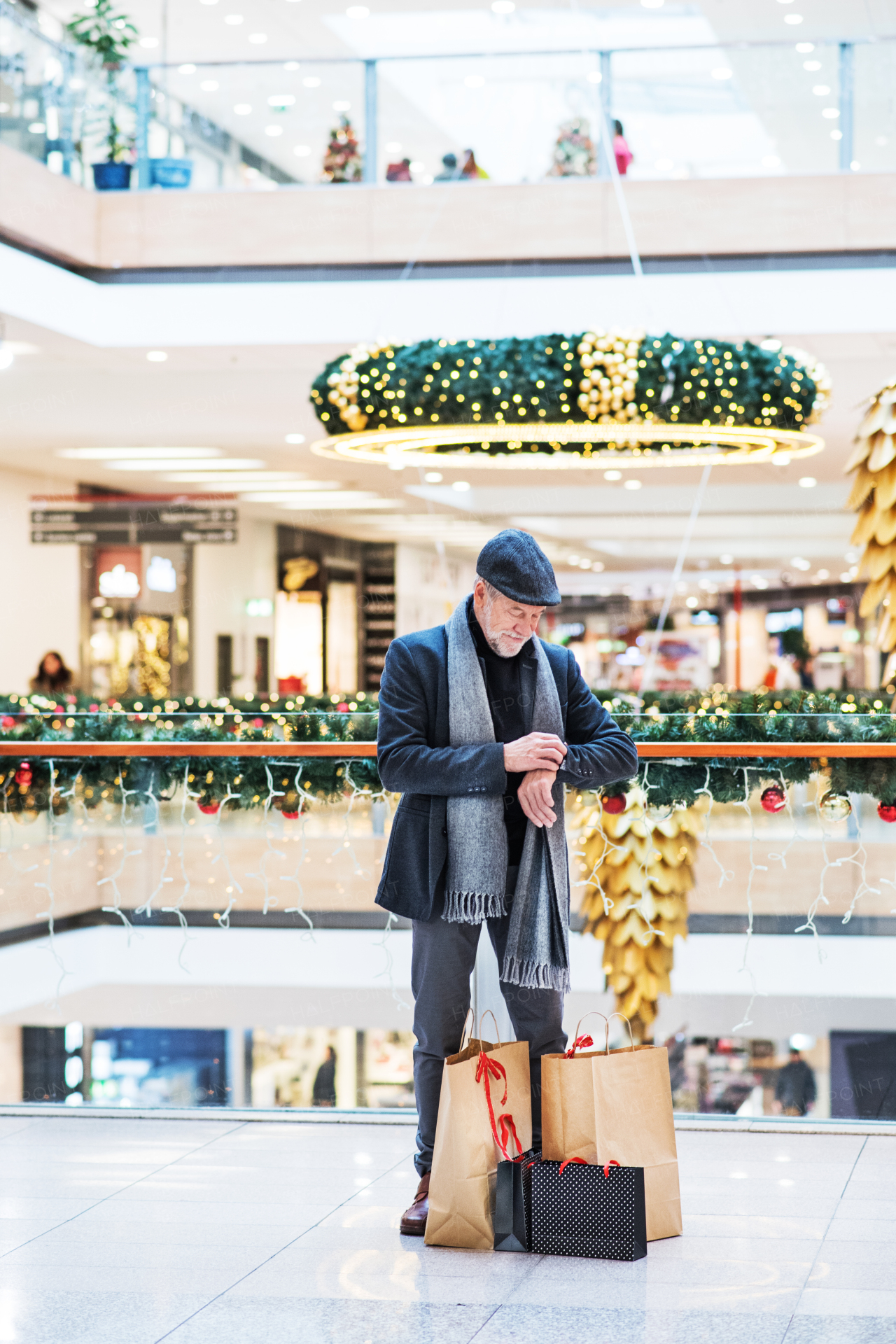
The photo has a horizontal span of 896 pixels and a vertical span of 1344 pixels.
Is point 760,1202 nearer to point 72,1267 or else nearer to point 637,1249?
point 637,1249

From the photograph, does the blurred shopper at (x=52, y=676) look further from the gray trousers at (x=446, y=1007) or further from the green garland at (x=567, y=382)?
the gray trousers at (x=446, y=1007)

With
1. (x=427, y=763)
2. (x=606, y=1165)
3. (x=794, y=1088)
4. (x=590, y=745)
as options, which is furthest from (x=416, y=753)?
(x=794, y=1088)

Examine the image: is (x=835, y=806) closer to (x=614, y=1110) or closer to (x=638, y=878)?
(x=638, y=878)

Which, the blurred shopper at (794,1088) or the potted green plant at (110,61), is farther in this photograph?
the potted green plant at (110,61)

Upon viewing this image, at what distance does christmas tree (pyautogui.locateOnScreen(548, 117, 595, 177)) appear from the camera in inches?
388

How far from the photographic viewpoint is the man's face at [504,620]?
2803 mm

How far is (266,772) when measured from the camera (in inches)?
167

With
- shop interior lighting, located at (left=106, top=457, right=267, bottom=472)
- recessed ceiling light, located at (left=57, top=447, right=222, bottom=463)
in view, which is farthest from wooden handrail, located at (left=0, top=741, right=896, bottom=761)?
shop interior lighting, located at (left=106, top=457, right=267, bottom=472)

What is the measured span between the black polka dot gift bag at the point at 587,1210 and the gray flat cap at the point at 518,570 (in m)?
1.10

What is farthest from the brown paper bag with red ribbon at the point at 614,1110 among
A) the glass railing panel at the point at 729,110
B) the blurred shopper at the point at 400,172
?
the blurred shopper at the point at 400,172

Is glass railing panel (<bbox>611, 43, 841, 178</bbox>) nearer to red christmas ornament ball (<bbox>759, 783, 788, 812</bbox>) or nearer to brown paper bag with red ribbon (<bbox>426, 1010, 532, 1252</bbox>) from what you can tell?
red christmas ornament ball (<bbox>759, 783, 788, 812</bbox>)

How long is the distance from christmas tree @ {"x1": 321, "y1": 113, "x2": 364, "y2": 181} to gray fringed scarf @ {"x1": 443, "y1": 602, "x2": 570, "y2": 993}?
7988 mm

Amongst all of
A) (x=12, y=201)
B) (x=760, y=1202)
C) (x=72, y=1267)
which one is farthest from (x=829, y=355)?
(x=72, y=1267)

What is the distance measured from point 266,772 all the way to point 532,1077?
1540 millimetres
